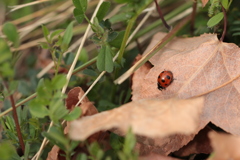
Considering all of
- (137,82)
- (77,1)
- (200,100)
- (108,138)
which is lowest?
(108,138)

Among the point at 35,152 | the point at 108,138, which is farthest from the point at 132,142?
the point at 35,152

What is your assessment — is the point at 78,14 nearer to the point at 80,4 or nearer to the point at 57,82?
the point at 80,4

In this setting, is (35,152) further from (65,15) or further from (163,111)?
(65,15)

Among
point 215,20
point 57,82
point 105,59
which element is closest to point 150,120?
point 57,82

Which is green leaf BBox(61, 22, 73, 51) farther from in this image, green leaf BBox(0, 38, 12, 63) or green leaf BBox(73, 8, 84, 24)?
green leaf BBox(0, 38, 12, 63)

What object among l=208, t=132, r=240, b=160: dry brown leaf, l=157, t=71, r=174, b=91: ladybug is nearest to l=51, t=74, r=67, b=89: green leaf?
l=157, t=71, r=174, b=91: ladybug

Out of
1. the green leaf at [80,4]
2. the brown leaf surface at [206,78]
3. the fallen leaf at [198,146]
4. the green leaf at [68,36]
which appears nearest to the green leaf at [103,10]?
the green leaf at [80,4]
